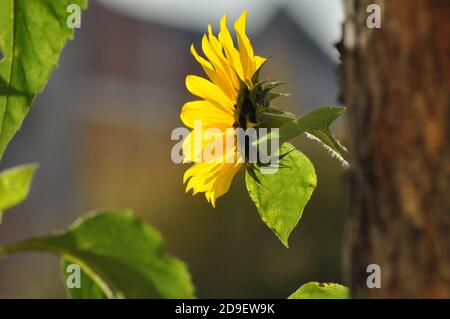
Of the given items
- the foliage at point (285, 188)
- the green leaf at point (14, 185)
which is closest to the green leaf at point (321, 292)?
the foliage at point (285, 188)

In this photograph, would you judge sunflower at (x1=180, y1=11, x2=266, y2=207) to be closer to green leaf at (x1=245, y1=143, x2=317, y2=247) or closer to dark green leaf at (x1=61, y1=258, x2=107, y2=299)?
green leaf at (x1=245, y1=143, x2=317, y2=247)

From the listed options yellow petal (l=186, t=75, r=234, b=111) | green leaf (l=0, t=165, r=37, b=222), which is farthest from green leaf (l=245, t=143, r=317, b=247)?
green leaf (l=0, t=165, r=37, b=222)

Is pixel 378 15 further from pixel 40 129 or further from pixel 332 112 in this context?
pixel 40 129

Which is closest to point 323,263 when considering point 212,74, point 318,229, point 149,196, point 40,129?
point 318,229

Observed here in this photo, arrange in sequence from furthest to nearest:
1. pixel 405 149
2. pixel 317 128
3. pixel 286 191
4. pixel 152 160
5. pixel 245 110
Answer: pixel 152 160
pixel 245 110
pixel 286 191
pixel 317 128
pixel 405 149

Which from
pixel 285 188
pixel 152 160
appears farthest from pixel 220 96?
pixel 152 160

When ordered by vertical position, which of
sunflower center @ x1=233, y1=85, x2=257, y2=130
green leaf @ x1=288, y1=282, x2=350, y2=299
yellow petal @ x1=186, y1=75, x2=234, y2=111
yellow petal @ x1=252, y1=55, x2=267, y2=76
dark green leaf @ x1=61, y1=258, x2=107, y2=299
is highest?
yellow petal @ x1=252, y1=55, x2=267, y2=76

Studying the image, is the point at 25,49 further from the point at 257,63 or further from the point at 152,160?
the point at 152,160
